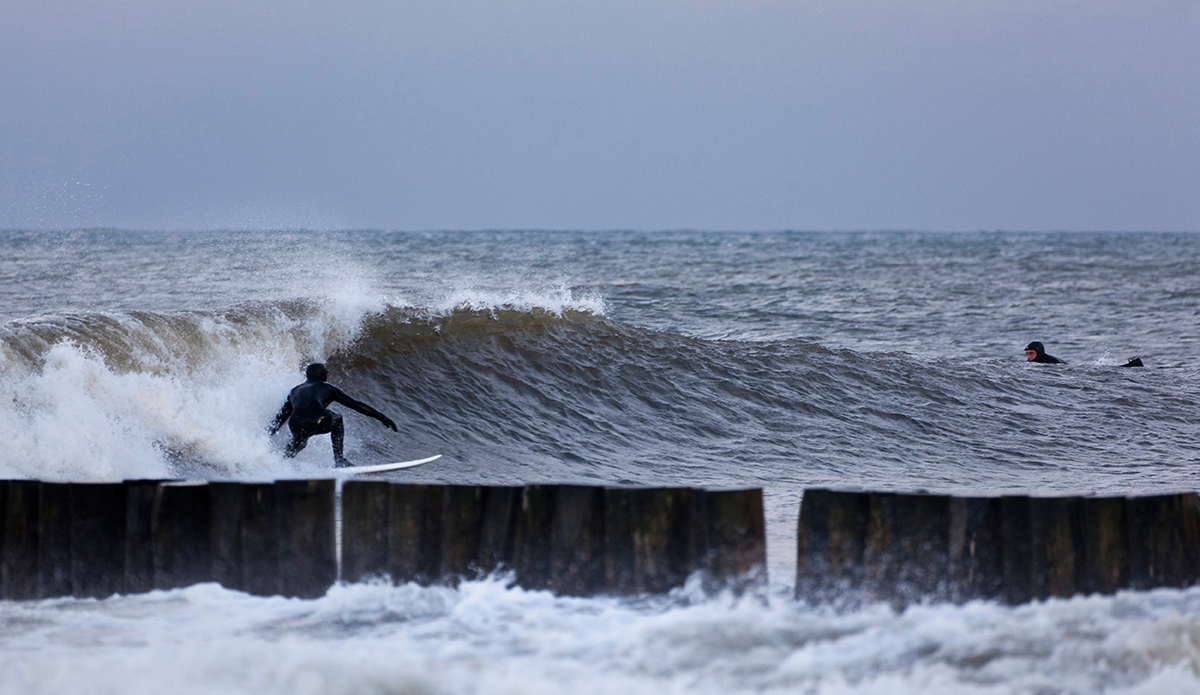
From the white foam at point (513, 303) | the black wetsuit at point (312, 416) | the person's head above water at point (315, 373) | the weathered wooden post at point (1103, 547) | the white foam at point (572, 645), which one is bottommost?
the white foam at point (572, 645)

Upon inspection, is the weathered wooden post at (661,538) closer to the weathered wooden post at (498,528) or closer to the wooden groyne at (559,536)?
the wooden groyne at (559,536)

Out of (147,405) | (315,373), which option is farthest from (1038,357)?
(147,405)

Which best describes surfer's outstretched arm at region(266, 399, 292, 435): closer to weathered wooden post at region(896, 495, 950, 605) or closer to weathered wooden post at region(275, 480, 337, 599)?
weathered wooden post at region(275, 480, 337, 599)

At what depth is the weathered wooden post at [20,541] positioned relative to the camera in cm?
379

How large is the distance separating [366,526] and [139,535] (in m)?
0.85

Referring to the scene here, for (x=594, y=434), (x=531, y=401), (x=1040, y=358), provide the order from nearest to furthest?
(x=594, y=434), (x=531, y=401), (x=1040, y=358)

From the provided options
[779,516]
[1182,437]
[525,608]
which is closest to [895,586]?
[525,608]

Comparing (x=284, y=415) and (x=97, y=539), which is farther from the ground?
(x=284, y=415)

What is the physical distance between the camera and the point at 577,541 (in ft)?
12.0

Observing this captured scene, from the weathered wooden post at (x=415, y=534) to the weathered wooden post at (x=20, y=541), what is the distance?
4.35ft

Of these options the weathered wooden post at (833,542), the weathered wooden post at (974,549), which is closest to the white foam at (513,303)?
the weathered wooden post at (833,542)

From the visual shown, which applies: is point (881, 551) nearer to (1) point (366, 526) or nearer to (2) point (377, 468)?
(1) point (366, 526)

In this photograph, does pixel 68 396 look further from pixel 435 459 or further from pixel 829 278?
pixel 829 278

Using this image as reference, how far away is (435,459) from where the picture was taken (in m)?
8.79
